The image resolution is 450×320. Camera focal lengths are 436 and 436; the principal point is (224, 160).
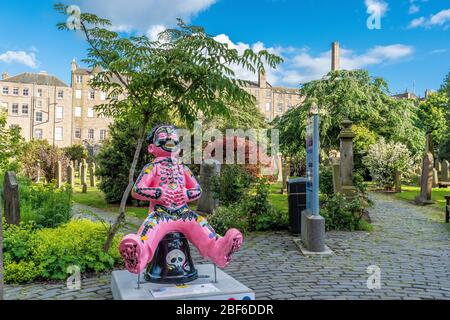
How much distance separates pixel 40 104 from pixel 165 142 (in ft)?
219

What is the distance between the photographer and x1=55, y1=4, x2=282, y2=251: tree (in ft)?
21.6

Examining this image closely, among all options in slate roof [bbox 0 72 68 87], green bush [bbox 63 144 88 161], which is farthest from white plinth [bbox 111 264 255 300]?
slate roof [bbox 0 72 68 87]

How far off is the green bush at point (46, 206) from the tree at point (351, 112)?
915 inches

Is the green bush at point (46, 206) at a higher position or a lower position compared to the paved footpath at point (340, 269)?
higher

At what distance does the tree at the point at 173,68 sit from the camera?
6.58m

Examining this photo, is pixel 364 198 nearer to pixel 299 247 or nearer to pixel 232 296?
pixel 299 247

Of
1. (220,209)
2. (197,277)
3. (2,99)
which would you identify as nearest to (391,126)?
(220,209)

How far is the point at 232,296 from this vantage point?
4.95 meters

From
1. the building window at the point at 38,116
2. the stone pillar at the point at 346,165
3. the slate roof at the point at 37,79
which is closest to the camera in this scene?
the stone pillar at the point at 346,165

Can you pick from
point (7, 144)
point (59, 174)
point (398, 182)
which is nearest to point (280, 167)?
point (398, 182)

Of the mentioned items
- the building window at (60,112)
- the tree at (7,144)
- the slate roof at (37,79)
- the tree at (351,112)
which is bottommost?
the tree at (7,144)

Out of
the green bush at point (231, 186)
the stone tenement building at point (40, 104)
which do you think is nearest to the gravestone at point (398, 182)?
the green bush at point (231, 186)

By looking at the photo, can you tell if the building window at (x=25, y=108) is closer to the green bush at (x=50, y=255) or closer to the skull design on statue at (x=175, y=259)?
the green bush at (x=50, y=255)

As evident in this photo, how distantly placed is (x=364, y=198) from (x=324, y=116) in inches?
727
